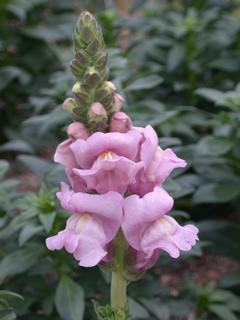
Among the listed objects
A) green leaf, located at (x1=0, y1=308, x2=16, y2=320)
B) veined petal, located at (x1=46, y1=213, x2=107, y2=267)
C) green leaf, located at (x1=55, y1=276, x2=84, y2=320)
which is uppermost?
veined petal, located at (x1=46, y1=213, x2=107, y2=267)

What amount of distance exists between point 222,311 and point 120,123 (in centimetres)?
122

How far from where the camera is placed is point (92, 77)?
1.10m

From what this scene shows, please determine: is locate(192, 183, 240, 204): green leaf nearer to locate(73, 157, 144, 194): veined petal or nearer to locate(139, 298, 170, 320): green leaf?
locate(139, 298, 170, 320): green leaf

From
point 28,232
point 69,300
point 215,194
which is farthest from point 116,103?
point 215,194

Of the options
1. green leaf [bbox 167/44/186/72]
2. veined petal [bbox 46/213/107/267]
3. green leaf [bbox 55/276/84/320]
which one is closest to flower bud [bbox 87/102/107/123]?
veined petal [bbox 46/213/107/267]

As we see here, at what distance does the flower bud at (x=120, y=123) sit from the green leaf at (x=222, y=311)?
1.18 m

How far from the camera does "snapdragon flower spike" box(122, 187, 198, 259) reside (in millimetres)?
1067

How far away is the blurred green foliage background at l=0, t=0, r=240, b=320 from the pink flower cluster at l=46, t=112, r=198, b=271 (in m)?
0.48

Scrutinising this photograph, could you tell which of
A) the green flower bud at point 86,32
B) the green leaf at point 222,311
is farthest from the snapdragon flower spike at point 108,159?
the green leaf at point 222,311

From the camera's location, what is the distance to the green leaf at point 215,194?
2.27m

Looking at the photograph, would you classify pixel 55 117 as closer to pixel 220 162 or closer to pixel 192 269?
pixel 220 162

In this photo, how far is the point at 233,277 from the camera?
90.1 inches

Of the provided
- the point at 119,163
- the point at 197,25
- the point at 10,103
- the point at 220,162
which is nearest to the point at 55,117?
the point at 220,162

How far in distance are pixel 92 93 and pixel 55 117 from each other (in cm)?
91
